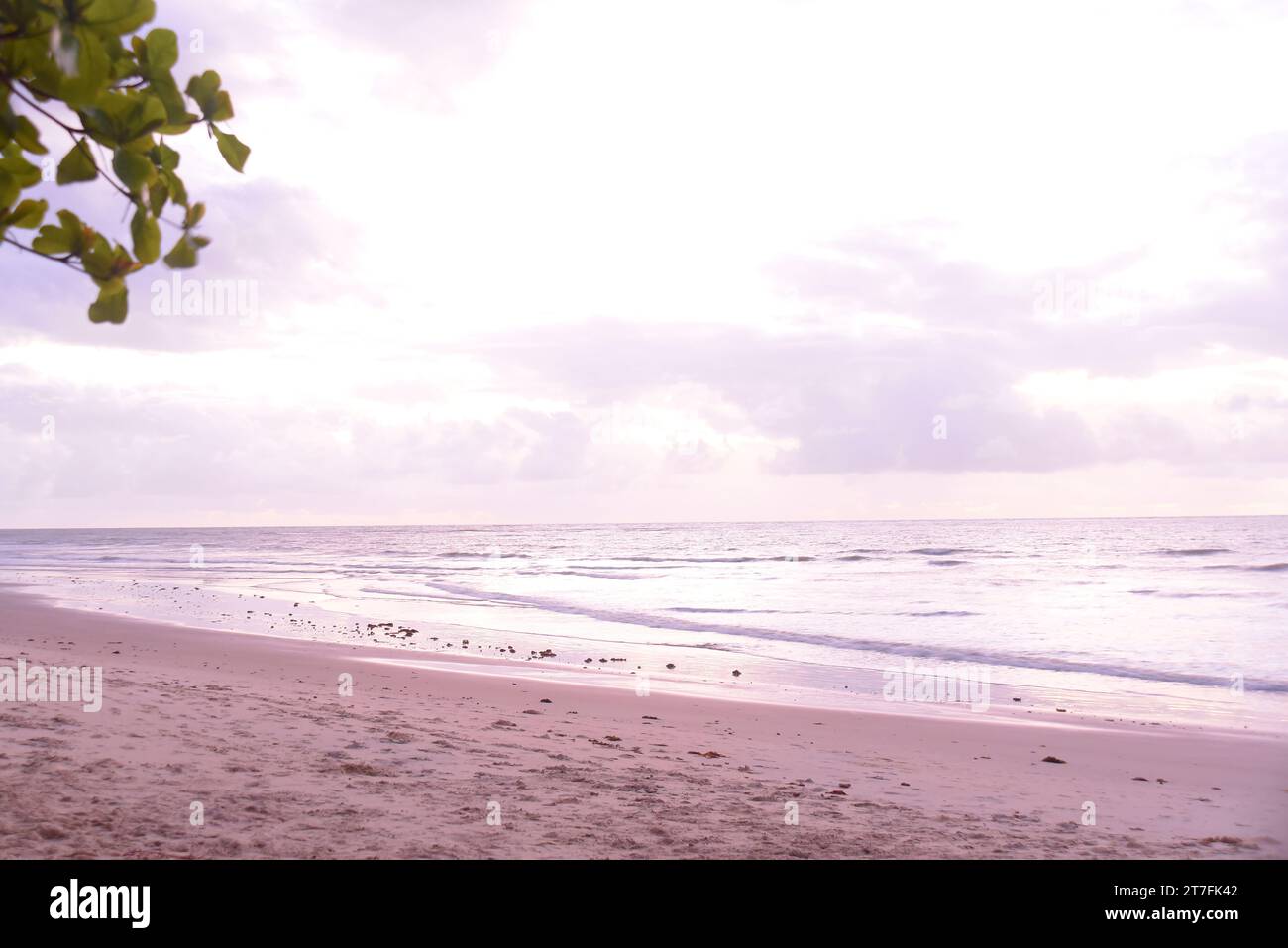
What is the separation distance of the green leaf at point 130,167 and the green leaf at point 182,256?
0.74 ft

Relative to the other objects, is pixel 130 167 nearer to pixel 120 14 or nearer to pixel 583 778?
pixel 120 14

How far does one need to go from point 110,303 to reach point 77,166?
0.92 ft

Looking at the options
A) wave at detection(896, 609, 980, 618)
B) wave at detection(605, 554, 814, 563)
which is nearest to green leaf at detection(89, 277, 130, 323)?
wave at detection(896, 609, 980, 618)

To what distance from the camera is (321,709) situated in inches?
340

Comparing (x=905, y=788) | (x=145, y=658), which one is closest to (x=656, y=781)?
(x=905, y=788)

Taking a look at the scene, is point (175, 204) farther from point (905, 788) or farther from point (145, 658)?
point (145, 658)

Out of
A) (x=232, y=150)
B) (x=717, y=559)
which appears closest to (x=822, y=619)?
(x=232, y=150)

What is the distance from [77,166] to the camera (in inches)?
66.8

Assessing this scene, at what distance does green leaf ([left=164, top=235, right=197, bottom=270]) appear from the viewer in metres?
1.91

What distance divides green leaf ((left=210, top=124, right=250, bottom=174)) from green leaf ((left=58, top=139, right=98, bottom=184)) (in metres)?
0.27

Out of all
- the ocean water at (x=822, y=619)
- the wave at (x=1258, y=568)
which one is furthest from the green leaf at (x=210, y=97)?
the wave at (x=1258, y=568)
